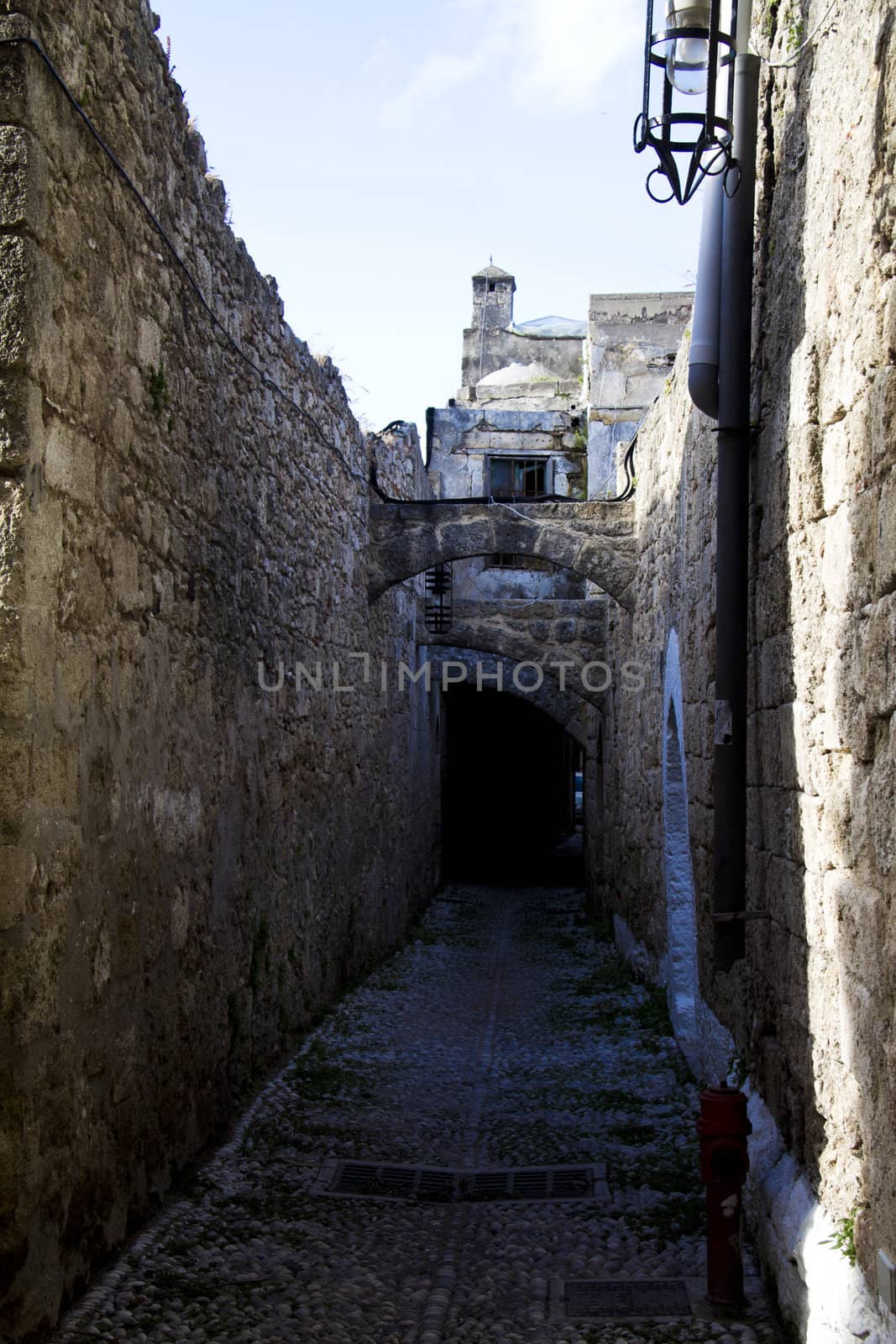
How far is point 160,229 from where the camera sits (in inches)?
158

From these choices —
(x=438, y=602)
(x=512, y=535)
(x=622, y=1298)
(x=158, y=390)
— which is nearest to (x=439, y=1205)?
(x=622, y=1298)

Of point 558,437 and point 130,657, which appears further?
point 558,437

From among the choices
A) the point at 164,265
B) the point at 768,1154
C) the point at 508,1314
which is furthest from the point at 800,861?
the point at 164,265

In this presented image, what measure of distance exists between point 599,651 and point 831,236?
897 centimetres

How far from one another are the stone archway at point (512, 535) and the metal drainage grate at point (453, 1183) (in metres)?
4.86

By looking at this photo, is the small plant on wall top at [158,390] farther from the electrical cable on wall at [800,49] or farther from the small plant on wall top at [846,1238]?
the small plant on wall top at [846,1238]

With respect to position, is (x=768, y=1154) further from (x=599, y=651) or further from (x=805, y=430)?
(x=599, y=651)

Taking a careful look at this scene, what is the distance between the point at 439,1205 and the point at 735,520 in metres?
2.46

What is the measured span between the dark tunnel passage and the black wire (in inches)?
468

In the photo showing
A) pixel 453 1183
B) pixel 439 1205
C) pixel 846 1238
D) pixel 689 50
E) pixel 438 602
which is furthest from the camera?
pixel 438 602

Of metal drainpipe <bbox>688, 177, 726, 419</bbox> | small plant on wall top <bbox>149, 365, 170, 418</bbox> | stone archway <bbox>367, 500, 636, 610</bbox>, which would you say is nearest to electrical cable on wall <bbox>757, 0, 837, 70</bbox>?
metal drainpipe <bbox>688, 177, 726, 419</bbox>
